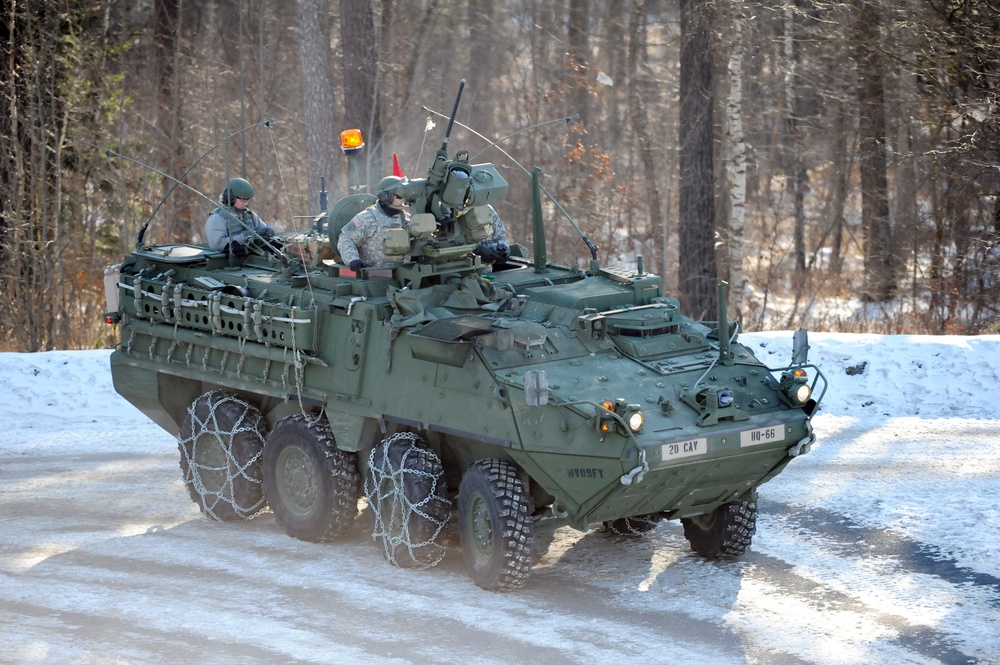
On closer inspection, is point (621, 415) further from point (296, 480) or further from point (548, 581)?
point (296, 480)

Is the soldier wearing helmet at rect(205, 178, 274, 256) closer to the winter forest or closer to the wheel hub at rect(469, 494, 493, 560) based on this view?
the winter forest

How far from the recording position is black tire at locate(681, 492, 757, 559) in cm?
1006

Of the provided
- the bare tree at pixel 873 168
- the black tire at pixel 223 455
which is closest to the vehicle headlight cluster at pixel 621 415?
the black tire at pixel 223 455

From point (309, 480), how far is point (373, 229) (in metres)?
2.02

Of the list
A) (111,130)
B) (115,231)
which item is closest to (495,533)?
(115,231)

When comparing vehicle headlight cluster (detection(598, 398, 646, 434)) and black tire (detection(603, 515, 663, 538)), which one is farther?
black tire (detection(603, 515, 663, 538))

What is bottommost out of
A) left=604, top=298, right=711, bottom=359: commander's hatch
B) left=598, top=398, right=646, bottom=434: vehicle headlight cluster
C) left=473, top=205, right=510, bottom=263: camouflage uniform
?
left=598, top=398, right=646, bottom=434: vehicle headlight cluster

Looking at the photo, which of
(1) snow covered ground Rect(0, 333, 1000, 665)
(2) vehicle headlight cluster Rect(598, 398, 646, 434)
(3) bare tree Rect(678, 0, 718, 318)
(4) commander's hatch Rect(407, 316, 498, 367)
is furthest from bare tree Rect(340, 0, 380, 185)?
(2) vehicle headlight cluster Rect(598, 398, 646, 434)

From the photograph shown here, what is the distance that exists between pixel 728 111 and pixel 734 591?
9411mm

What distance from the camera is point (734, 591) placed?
955 cm

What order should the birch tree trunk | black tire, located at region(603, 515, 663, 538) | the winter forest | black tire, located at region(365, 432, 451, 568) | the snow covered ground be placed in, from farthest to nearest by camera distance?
the winter forest, the birch tree trunk, black tire, located at region(603, 515, 663, 538), black tire, located at region(365, 432, 451, 568), the snow covered ground

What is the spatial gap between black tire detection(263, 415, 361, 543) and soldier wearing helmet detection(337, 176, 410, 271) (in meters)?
1.30

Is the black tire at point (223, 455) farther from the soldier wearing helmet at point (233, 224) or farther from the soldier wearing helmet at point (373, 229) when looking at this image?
the soldier wearing helmet at point (373, 229)

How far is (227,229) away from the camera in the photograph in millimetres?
12516
